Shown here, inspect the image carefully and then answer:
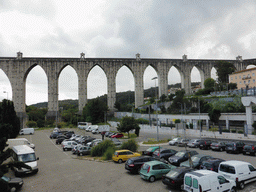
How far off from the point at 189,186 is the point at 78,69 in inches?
2405

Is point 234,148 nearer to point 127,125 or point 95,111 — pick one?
point 127,125

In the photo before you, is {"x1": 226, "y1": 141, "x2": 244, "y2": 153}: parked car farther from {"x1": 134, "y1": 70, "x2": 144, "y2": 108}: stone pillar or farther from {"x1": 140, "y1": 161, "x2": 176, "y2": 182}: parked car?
{"x1": 134, "y1": 70, "x2": 144, "y2": 108}: stone pillar

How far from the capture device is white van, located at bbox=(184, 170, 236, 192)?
8.51m

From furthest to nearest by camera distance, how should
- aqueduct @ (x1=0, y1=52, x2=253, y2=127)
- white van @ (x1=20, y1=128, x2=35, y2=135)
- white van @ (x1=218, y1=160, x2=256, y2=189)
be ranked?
aqueduct @ (x1=0, y1=52, x2=253, y2=127) → white van @ (x1=20, y1=128, x2=35, y2=135) → white van @ (x1=218, y1=160, x2=256, y2=189)

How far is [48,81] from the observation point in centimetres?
6325

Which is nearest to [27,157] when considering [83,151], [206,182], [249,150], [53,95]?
[83,151]

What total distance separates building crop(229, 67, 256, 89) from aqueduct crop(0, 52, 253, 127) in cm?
992

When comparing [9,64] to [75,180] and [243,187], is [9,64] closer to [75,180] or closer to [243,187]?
[75,180]

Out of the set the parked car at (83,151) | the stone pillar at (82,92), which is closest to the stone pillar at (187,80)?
the stone pillar at (82,92)

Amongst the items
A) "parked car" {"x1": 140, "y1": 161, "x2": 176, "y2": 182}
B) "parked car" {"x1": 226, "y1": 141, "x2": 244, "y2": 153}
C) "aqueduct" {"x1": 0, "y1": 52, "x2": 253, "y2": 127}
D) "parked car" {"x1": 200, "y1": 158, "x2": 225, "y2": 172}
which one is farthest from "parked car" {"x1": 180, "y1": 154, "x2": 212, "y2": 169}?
"aqueduct" {"x1": 0, "y1": 52, "x2": 253, "y2": 127}

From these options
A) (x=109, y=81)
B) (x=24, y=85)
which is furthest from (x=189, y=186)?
(x=24, y=85)

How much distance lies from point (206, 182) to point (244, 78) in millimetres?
63061

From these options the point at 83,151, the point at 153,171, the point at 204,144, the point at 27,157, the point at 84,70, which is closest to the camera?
the point at 153,171

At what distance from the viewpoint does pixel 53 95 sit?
6309cm
